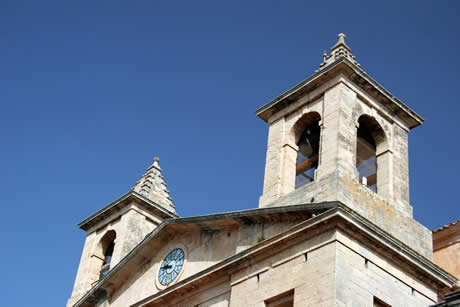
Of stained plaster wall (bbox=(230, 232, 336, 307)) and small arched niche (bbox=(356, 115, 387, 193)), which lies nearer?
stained plaster wall (bbox=(230, 232, 336, 307))

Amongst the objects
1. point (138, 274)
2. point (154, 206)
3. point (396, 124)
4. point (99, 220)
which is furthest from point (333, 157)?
point (99, 220)

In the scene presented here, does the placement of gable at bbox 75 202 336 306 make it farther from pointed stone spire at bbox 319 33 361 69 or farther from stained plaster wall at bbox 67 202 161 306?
pointed stone spire at bbox 319 33 361 69

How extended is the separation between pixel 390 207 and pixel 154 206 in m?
10.5

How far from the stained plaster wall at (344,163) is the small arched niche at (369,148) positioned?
0.15m

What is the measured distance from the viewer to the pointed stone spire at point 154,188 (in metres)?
29.9

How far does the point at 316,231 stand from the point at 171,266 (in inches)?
241

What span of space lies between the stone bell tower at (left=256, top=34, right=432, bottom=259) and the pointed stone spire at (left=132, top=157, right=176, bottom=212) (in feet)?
22.9

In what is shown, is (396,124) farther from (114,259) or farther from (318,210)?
(114,259)

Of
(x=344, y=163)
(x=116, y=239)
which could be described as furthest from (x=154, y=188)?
(x=344, y=163)

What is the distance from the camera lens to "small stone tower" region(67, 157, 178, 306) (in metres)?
28.6

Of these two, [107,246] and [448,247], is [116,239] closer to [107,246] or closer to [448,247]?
[107,246]

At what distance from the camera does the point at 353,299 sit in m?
18.4

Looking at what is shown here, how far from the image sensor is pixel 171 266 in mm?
24172

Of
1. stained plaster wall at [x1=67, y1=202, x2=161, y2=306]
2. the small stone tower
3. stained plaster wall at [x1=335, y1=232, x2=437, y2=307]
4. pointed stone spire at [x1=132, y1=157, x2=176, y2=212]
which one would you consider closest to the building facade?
stained plaster wall at [x1=335, y1=232, x2=437, y2=307]
